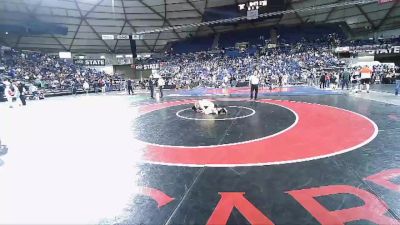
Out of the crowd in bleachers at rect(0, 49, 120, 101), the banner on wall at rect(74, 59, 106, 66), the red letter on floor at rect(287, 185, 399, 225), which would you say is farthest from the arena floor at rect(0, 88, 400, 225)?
the banner on wall at rect(74, 59, 106, 66)

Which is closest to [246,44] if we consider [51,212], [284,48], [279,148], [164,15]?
[284,48]

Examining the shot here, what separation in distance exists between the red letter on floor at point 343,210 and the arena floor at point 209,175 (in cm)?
1

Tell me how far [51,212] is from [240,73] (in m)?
30.8

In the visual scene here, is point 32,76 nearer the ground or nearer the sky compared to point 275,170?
nearer the sky

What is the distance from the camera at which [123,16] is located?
120 feet

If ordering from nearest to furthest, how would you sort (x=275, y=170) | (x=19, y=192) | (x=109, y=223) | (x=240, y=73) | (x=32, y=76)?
(x=109, y=223) → (x=19, y=192) → (x=275, y=170) → (x=32, y=76) → (x=240, y=73)

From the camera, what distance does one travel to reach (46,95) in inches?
973

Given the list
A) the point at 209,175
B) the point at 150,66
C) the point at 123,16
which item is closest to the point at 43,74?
the point at 123,16

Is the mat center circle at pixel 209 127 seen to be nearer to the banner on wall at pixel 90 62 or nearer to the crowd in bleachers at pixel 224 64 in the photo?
the crowd in bleachers at pixel 224 64

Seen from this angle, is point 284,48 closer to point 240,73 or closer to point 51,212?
point 240,73

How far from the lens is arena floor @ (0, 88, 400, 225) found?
3.05m

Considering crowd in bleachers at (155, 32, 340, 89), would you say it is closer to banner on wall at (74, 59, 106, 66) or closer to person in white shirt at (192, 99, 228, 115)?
banner on wall at (74, 59, 106, 66)

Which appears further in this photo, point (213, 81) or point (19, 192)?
point (213, 81)

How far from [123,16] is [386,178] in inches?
1488
